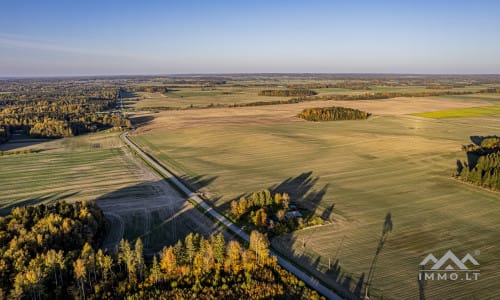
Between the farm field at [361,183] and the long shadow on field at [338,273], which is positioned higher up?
the farm field at [361,183]

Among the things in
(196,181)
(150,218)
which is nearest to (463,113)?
(196,181)

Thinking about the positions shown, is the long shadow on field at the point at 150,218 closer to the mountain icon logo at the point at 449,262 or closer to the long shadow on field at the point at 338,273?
the long shadow on field at the point at 338,273

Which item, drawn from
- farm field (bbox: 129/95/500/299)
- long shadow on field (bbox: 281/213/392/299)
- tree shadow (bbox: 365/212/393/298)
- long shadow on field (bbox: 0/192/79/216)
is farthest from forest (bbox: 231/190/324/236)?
long shadow on field (bbox: 0/192/79/216)

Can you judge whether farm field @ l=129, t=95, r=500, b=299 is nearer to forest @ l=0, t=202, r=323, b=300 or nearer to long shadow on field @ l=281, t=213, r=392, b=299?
long shadow on field @ l=281, t=213, r=392, b=299

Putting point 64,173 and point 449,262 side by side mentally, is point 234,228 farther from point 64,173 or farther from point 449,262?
point 64,173

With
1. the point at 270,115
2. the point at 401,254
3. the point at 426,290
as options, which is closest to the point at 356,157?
the point at 401,254

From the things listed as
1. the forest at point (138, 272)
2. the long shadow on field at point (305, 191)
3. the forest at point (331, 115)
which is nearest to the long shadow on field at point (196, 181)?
the long shadow on field at point (305, 191)
